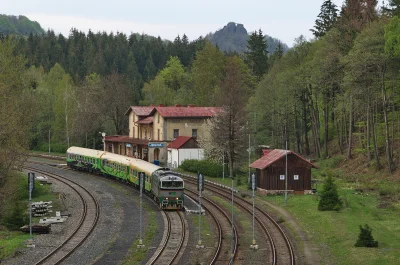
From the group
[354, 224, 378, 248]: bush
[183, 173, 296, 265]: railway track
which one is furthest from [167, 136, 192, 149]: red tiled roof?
[354, 224, 378, 248]: bush

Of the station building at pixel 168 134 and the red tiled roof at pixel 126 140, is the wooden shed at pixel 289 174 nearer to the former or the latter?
the station building at pixel 168 134

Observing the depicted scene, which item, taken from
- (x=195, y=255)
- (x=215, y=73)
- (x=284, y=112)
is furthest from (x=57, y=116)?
(x=195, y=255)

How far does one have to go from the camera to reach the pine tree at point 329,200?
3788 centimetres

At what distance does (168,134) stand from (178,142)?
19.0ft

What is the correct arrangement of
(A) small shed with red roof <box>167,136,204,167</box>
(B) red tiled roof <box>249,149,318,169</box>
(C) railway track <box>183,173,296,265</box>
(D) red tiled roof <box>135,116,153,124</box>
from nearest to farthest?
(C) railway track <box>183,173,296,265</box>
(B) red tiled roof <box>249,149,318,169</box>
(A) small shed with red roof <box>167,136,204,167</box>
(D) red tiled roof <box>135,116,153,124</box>

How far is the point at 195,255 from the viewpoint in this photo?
88.2 ft

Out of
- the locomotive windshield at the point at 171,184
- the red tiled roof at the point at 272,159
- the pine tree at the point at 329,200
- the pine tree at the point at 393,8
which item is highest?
the pine tree at the point at 393,8

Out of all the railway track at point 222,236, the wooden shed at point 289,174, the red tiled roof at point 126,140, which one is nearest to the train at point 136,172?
the railway track at point 222,236

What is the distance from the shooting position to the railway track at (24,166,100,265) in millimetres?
26250

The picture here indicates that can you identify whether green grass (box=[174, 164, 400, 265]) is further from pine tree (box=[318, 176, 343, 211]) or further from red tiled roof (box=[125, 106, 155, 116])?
red tiled roof (box=[125, 106, 155, 116])

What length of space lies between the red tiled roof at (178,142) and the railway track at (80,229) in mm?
19057

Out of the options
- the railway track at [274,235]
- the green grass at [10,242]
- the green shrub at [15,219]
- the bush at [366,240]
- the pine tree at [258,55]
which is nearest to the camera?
the railway track at [274,235]

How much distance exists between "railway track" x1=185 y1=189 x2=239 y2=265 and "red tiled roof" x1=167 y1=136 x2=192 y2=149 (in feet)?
82.8

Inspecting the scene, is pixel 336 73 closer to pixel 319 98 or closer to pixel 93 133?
pixel 319 98
